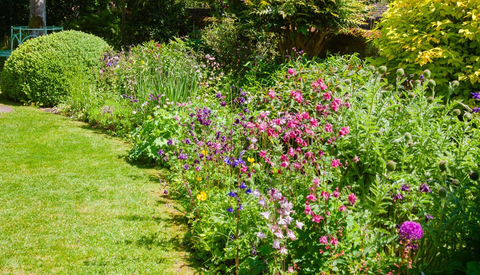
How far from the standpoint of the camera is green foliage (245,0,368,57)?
729 cm

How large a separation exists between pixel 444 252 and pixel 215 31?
721cm

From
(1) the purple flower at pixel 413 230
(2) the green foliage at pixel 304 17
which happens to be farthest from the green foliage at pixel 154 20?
(1) the purple flower at pixel 413 230

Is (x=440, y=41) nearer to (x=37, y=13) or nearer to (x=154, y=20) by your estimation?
(x=37, y=13)

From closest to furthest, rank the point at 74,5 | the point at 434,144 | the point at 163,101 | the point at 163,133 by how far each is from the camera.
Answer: the point at 434,144 < the point at 163,133 < the point at 163,101 < the point at 74,5

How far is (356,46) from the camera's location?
31.6 feet

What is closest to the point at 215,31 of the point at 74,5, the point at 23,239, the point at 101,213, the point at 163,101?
the point at 163,101

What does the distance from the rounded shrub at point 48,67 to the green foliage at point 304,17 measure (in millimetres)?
3652

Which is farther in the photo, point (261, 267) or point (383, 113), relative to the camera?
point (383, 113)

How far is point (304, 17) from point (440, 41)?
2.58 m

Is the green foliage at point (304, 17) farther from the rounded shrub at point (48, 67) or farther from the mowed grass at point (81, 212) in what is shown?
the rounded shrub at point (48, 67)

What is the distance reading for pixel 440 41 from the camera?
5.59 meters

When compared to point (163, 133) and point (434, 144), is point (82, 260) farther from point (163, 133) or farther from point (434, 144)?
point (434, 144)

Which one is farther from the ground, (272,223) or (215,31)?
(215,31)

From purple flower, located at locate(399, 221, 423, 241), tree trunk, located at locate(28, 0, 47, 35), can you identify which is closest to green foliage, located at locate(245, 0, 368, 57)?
purple flower, located at locate(399, 221, 423, 241)
